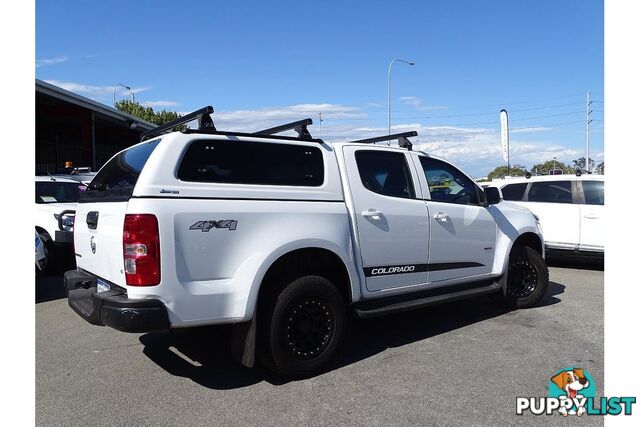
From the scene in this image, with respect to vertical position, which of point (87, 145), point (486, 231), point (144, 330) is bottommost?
point (144, 330)

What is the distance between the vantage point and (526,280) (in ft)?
21.2

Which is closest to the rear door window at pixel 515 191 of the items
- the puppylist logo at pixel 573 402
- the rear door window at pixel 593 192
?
the rear door window at pixel 593 192

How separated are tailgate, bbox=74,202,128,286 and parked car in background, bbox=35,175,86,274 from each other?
3.58m

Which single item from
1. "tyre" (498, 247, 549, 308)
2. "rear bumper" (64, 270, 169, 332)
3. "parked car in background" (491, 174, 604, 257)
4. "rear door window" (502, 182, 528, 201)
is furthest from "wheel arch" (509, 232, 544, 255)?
"rear bumper" (64, 270, 169, 332)

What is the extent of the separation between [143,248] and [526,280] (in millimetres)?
4910

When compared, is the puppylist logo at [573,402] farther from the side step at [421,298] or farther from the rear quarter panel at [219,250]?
the rear quarter panel at [219,250]

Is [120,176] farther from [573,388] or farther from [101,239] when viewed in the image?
[573,388]

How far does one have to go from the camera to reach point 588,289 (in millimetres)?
7551

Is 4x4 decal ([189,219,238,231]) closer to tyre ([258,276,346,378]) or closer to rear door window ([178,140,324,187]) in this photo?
rear door window ([178,140,324,187])

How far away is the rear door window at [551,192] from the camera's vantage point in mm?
9250
